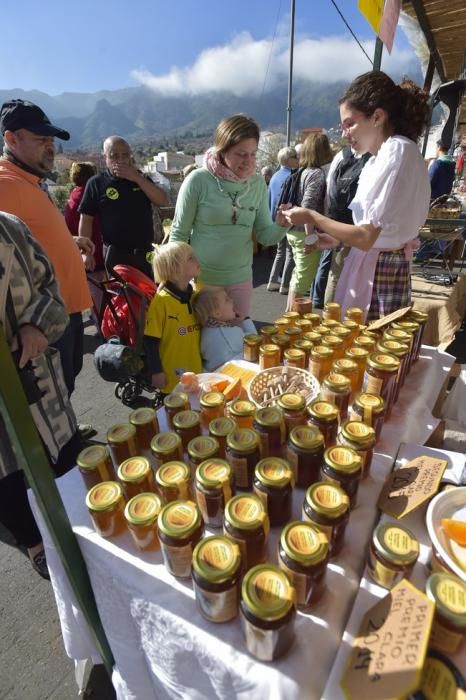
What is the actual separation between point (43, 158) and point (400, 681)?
2.47m

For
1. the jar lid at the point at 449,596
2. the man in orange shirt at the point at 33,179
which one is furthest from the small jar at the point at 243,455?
the man in orange shirt at the point at 33,179

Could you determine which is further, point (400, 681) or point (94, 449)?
point (94, 449)

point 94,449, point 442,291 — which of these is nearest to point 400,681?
point 94,449

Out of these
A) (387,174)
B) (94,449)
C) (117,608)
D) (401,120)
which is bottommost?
(117,608)

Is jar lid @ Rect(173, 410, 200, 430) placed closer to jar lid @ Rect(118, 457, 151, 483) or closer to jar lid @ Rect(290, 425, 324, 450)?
jar lid @ Rect(118, 457, 151, 483)

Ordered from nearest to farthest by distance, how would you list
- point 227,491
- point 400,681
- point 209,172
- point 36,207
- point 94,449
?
1. point 400,681
2. point 227,491
3. point 94,449
4. point 36,207
5. point 209,172

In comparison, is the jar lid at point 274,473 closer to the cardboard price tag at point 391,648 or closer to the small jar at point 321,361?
the cardboard price tag at point 391,648

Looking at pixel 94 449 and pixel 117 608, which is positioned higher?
pixel 94 449

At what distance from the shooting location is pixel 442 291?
3799 mm

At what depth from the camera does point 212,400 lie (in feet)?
4.04

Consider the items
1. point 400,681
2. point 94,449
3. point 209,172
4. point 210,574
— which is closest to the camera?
point 400,681

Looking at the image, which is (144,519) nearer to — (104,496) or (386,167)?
(104,496)

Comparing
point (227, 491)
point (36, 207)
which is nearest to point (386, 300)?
point (227, 491)

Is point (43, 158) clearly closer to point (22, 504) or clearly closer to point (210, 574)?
point (22, 504)
